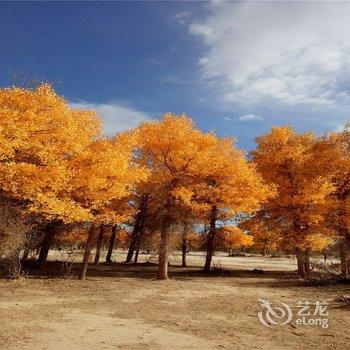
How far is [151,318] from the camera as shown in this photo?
13.0 metres

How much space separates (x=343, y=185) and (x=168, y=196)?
37.5 feet

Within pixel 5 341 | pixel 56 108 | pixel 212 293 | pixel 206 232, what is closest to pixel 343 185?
pixel 206 232

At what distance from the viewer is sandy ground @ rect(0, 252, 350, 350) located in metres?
10.1

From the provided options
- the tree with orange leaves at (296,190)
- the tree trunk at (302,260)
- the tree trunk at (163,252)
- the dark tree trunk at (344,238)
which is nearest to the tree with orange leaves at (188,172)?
the tree trunk at (163,252)

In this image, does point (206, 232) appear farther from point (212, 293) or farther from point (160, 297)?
point (160, 297)

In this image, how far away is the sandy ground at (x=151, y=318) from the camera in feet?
33.0

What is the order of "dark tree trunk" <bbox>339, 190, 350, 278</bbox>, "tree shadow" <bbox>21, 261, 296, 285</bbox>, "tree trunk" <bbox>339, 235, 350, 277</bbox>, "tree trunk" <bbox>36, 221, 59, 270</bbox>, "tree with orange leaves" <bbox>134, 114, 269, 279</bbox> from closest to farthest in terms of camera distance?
1. "tree with orange leaves" <bbox>134, 114, 269, 279</bbox>
2. "tree shadow" <bbox>21, 261, 296, 285</bbox>
3. "dark tree trunk" <bbox>339, 190, 350, 278</bbox>
4. "tree trunk" <bbox>339, 235, 350, 277</bbox>
5. "tree trunk" <bbox>36, 221, 59, 270</bbox>

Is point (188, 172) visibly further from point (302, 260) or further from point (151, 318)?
point (151, 318)

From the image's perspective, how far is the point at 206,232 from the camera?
3144 centimetres

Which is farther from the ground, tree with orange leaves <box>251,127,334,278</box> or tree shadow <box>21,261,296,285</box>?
tree with orange leaves <box>251,127,334,278</box>

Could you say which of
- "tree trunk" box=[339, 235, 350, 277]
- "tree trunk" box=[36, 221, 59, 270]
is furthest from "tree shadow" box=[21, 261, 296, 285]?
"tree trunk" box=[339, 235, 350, 277]

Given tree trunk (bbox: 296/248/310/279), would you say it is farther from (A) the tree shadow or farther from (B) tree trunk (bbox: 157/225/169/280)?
(B) tree trunk (bbox: 157/225/169/280)

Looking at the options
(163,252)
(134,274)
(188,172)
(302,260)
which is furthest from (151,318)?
(302,260)

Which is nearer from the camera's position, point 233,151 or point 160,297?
point 160,297
